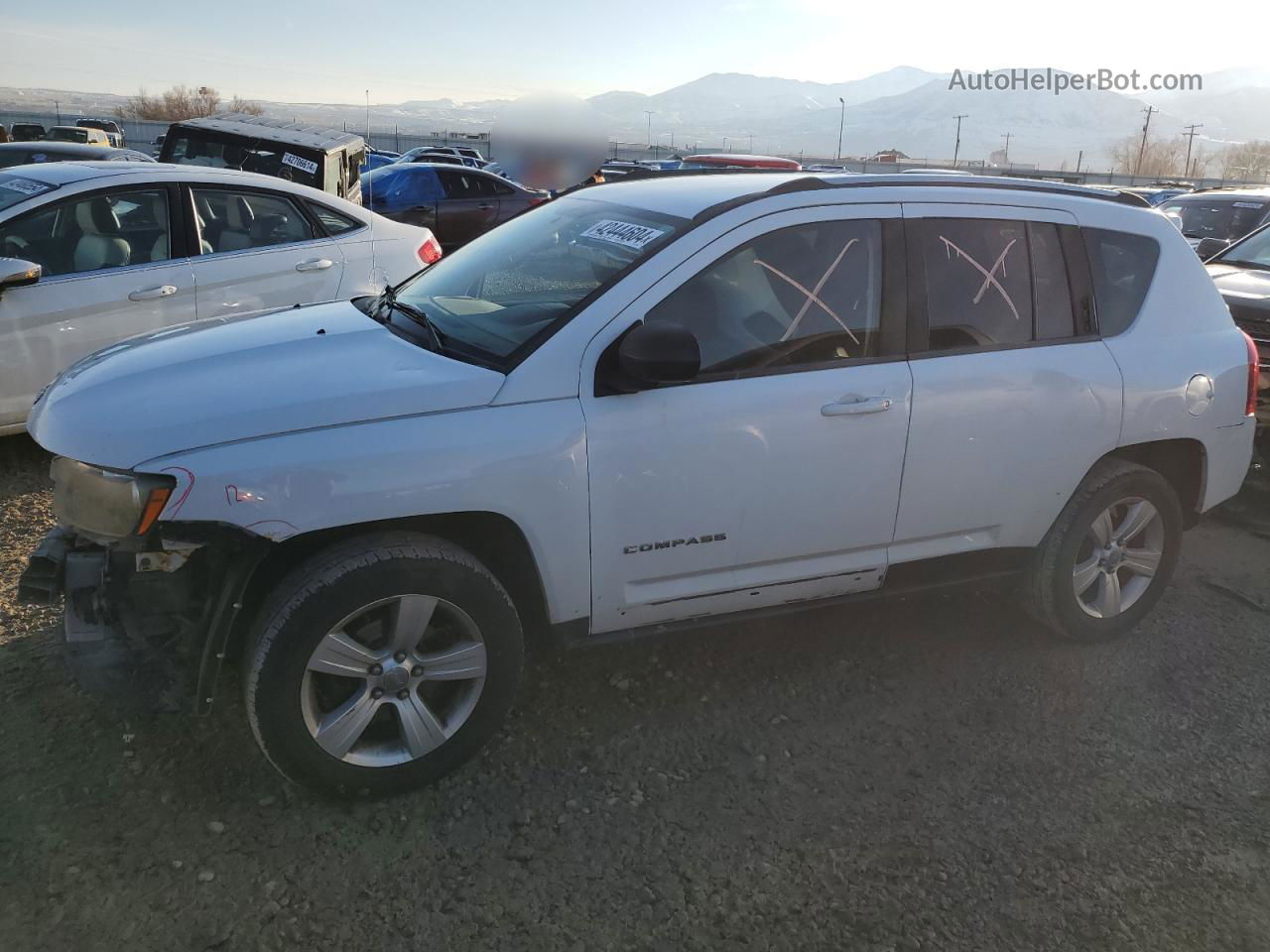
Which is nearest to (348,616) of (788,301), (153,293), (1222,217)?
(788,301)

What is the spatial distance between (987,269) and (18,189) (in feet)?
16.5

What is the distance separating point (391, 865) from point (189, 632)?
0.85 metres

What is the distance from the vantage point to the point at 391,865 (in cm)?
264

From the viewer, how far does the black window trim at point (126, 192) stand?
508 centimetres

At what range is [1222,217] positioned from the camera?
11484 millimetres

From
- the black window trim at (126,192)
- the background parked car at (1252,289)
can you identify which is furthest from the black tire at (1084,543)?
the black window trim at (126,192)

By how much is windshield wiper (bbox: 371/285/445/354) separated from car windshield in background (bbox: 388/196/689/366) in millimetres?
26

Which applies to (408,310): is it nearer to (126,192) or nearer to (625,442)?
(625,442)

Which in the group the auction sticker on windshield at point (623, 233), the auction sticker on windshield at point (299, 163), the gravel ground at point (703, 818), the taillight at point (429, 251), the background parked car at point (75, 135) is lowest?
the gravel ground at point (703, 818)

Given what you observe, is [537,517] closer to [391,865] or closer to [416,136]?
[391,865]

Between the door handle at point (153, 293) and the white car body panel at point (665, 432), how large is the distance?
6.82 feet

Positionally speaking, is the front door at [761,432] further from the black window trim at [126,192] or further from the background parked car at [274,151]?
the background parked car at [274,151]

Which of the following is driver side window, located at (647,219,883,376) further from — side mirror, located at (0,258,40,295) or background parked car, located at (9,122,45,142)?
background parked car, located at (9,122,45,142)

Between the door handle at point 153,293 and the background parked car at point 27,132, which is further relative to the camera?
the background parked car at point 27,132
